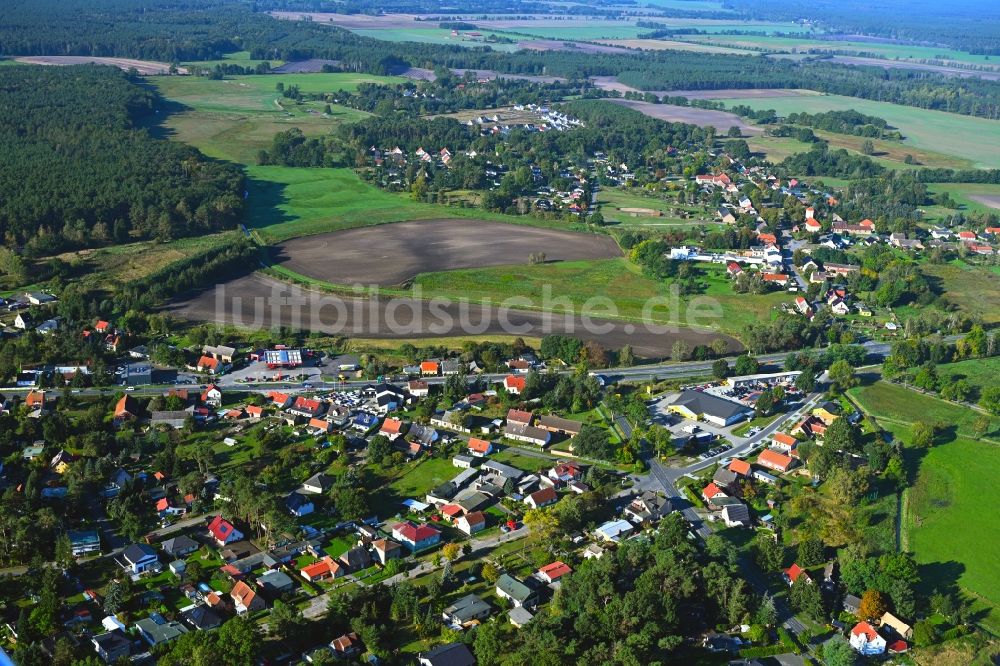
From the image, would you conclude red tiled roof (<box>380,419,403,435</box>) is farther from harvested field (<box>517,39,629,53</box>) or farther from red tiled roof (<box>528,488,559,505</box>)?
harvested field (<box>517,39,629,53</box>)

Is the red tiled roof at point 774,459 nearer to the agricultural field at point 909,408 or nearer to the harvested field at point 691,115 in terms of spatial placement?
the agricultural field at point 909,408

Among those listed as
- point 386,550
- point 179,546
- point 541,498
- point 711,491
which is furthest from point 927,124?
point 179,546

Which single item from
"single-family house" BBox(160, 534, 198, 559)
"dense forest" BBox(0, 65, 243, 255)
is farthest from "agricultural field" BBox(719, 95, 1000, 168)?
"single-family house" BBox(160, 534, 198, 559)

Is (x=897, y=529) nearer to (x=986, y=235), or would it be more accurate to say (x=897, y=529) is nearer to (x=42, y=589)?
(x=42, y=589)

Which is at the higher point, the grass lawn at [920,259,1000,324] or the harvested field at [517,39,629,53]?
the harvested field at [517,39,629,53]

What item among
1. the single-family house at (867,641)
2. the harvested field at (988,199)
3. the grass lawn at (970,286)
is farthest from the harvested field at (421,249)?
the harvested field at (988,199)

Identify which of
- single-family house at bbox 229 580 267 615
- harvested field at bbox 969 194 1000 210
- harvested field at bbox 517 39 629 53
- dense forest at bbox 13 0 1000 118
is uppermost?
harvested field at bbox 517 39 629 53
